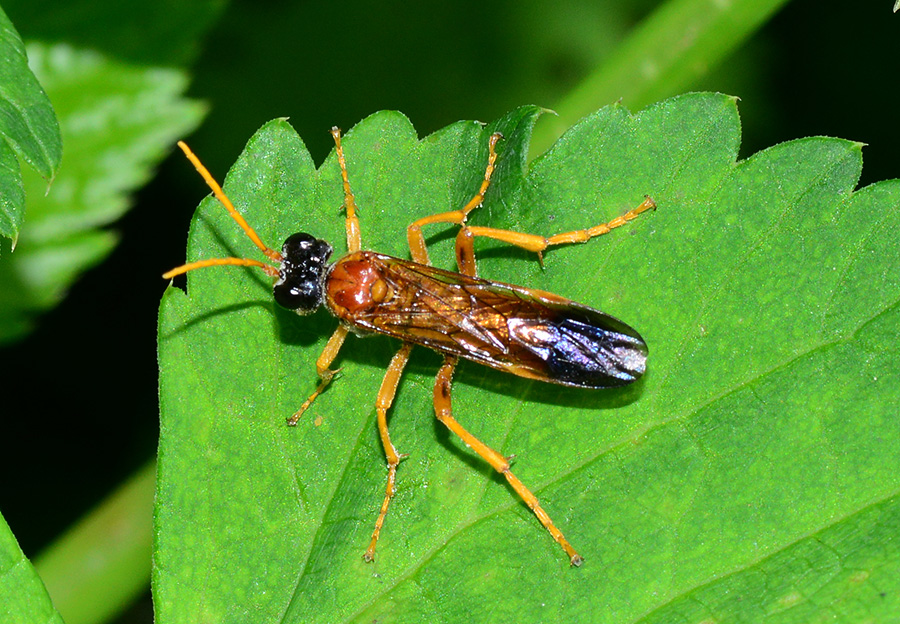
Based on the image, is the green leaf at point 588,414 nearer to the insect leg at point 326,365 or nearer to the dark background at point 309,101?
the insect leg at point 326,365

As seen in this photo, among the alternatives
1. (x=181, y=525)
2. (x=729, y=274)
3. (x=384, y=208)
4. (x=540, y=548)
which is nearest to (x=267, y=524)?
(x=181, y=525)

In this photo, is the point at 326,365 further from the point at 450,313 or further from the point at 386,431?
the point at 450,313

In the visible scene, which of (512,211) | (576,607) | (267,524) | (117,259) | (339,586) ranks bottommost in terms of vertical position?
(576,607)

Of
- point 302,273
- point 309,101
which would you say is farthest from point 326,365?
point 309,101

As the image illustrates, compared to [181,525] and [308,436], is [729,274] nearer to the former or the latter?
[308,436]

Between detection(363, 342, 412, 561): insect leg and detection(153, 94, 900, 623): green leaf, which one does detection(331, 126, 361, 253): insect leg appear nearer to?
detection(153, 94, 900, 623): green leaf

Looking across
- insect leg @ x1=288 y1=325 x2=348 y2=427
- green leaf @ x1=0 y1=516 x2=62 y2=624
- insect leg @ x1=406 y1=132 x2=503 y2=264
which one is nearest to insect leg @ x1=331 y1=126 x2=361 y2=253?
insect leg @ x1=406 y1=132 x2=503 y2=264
